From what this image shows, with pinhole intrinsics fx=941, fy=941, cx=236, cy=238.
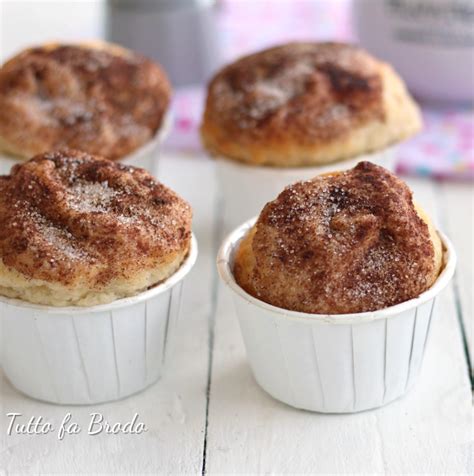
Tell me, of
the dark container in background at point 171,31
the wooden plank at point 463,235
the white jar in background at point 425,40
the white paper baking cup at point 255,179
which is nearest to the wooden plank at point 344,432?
the wooden plank at point 463,235

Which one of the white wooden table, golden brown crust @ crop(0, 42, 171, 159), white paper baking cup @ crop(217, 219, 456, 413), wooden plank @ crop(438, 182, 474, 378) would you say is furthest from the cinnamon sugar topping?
wooden plank @ crop(438, 182, 474, 378)

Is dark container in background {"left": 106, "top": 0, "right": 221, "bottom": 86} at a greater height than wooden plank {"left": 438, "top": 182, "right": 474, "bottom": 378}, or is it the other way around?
dark container in background {"left": 106, "top": 0, "right": 221, "bottom": 86}

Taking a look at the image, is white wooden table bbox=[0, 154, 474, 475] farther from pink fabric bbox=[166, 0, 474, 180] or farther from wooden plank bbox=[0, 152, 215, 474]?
pink fabric bbox=[166, 0, 474, 180]

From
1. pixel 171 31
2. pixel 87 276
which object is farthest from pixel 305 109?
pixel 171 31

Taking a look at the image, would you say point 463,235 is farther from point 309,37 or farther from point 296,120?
point 309,37

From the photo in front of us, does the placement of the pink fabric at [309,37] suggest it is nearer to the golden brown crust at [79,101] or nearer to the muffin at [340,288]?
the golden brown crust at [79,101]

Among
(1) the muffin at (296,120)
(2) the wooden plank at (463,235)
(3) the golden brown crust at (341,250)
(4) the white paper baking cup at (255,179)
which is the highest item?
(3) the golden brown crust at (341,250)
